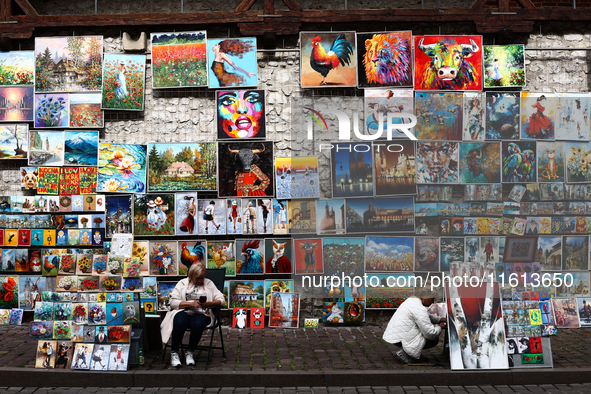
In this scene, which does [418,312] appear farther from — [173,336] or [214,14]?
[214,14]

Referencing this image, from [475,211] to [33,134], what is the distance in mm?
6865

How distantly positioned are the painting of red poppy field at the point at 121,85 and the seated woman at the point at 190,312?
3.44m

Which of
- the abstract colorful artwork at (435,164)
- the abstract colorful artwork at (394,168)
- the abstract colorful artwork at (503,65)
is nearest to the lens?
the abstract colorful artwork at (394,168)

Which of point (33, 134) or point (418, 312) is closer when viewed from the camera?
point (418, 312)

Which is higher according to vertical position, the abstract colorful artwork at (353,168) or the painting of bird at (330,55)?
the painting of bird at (330,55)

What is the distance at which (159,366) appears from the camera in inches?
234

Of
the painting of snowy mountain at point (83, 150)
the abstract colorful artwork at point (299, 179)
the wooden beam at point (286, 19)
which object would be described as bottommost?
the abstract colorful artwork at point (299, 179)

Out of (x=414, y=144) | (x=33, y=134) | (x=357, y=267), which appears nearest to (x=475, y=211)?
(x=414, y=144)

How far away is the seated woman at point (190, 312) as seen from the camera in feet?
19.7

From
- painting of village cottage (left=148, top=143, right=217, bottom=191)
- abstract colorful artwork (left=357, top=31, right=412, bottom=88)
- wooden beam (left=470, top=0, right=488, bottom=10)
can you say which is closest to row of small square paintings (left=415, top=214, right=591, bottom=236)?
abstract colorful artwork (left=357, top=31, right=412, bottom=88)

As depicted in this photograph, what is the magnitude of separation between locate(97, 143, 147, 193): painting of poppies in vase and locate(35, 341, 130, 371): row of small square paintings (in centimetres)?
316

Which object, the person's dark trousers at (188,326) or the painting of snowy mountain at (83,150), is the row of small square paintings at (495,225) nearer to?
the person's dark trousers at (188,326)

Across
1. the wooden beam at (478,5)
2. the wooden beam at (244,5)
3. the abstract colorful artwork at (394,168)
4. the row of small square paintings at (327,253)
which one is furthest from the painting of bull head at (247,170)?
the wooden beam at (478,5)

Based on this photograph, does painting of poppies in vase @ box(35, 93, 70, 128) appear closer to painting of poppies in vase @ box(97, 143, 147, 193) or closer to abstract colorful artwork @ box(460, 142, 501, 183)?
painting of poppies in vase @ box(97, 143, 147, 193)
